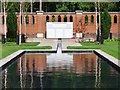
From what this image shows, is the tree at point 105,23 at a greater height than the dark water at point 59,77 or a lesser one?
greater

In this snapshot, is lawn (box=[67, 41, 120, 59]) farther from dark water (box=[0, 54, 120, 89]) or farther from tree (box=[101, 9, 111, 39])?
tree (box=[101, 9, 111, 39])

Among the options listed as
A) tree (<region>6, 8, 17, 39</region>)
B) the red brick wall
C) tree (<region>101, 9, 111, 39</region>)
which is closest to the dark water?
tree (<region>6, 8, 17, 39</region>)

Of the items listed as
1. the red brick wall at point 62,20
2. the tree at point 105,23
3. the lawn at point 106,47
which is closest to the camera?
the lawn at point 106,47

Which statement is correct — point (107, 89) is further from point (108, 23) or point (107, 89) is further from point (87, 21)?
point (87, 21)

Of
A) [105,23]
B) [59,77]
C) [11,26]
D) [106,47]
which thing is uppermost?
[105,23]

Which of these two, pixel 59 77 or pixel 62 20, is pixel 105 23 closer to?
pixel 62 20

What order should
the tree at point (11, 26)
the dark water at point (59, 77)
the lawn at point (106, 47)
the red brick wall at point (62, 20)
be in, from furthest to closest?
the red brick wall at point (62, 20), the tree at point (11, 26), the lawn at point (106, 47), the dark water at point (59, 77)

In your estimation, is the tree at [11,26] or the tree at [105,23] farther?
the tree at [105,23]

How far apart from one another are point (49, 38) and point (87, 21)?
548cm

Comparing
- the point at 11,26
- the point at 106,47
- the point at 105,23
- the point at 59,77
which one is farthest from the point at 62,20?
the point at 59,77

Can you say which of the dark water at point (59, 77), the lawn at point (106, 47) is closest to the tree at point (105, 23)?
the lawn at point (106, 47)

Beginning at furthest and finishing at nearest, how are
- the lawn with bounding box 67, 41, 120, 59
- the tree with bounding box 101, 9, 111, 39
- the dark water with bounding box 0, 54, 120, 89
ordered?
the tree with bounding box 101, 9, 111, 39
the lawn with bounding box 67, 41, 120, 59
the dark water with bounding box 0, 54, 120, 89

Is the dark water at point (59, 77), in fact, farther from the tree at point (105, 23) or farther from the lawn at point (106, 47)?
the tree at point (105, 23)

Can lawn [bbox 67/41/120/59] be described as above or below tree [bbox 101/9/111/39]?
below
